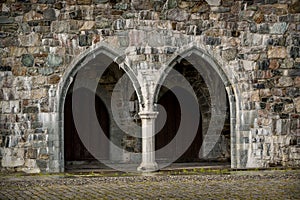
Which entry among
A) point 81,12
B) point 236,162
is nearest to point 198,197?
point 236,162

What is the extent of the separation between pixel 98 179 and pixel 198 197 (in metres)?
2.41

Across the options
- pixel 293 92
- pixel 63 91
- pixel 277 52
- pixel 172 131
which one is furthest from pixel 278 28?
pixel 63 91

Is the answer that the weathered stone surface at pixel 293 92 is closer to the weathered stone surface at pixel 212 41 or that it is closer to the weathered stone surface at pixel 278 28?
the weathered stone surface at pixel 278 28

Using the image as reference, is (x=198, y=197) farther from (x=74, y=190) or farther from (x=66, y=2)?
(x=66, y=2)

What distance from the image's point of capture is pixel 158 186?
807 cm

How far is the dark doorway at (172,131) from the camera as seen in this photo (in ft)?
41.2

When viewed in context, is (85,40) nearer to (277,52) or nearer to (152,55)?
(152,55)

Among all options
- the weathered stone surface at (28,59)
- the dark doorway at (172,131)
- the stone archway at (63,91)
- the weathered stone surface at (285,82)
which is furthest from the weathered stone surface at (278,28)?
the weathered stone surface at (28,59)

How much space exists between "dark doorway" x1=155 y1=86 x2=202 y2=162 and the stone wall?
2.26 metres

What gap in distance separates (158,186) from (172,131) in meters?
4.67

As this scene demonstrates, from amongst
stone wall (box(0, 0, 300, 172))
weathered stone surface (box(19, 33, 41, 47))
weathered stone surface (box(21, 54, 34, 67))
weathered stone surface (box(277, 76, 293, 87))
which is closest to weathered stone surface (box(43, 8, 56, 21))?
stone wall (box(0, 0, 300, 172))

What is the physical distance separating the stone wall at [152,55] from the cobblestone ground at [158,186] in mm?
818

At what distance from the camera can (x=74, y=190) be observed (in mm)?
7719

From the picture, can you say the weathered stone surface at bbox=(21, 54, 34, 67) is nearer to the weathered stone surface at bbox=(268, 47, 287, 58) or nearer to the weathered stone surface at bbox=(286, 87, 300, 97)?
the weathered stone surface at bbox=(268, 47, 287, 58)
